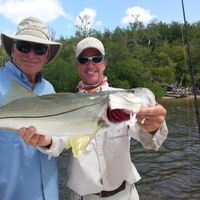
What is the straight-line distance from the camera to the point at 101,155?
4.36 metres

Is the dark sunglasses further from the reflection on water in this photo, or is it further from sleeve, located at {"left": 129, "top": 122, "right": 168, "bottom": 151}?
the reflection on water

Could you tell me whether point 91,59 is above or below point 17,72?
above

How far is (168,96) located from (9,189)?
52.1 m

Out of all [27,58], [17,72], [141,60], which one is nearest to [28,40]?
[27,58]

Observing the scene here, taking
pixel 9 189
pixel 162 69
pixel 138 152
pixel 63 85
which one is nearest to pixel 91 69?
pixel 9 189

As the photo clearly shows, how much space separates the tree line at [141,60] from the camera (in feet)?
169

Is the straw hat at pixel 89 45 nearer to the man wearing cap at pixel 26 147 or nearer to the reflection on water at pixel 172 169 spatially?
the man wearing cap at pixel 26 147

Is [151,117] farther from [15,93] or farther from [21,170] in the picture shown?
Answer: [21,170]

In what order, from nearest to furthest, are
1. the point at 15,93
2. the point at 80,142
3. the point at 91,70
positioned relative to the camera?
1. the point at 80,142
2. the point at 15,93
3. the point at 91,70

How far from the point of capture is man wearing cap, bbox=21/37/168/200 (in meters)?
4.14

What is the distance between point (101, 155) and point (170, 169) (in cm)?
1048

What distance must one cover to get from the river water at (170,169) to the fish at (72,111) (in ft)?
19.5

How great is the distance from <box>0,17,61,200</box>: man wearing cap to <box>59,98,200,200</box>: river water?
5.27 meters

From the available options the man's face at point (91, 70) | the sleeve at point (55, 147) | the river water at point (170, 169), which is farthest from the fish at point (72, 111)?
the river water at point (170, 169)
